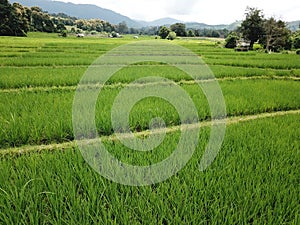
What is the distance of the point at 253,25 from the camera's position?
81.6 feet

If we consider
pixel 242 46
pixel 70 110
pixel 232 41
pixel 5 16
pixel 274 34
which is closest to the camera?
pixel 70 110

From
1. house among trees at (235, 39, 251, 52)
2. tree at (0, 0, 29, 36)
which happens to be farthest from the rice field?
tree at (0, 0, 29, 36)

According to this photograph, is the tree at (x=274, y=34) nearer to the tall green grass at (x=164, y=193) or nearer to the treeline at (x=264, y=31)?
the treeline at (x=264, y=31)

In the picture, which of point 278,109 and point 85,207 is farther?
point 278,109

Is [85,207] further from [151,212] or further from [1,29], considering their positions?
[1,29]

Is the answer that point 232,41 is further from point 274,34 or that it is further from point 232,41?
point 274,34

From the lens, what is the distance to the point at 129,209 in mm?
1266

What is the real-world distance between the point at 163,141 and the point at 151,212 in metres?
0.99

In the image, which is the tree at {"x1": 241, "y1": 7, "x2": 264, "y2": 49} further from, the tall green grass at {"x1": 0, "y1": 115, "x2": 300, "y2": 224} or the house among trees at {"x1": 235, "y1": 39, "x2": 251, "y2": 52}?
the tall green grass at {"x1": 0, "y1": 115, "x2": 300, "y2": 224}

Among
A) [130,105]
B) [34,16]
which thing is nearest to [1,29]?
[34,16]

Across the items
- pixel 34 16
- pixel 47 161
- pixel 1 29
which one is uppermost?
pixel 34 16

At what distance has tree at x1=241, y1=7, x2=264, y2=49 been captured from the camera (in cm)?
2481

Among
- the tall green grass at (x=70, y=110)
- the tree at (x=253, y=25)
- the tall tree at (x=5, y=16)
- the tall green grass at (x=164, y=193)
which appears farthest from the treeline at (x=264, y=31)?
the tall tree at (x=5, y=16)

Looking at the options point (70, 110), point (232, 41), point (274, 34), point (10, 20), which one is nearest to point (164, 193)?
point (70, 110)
